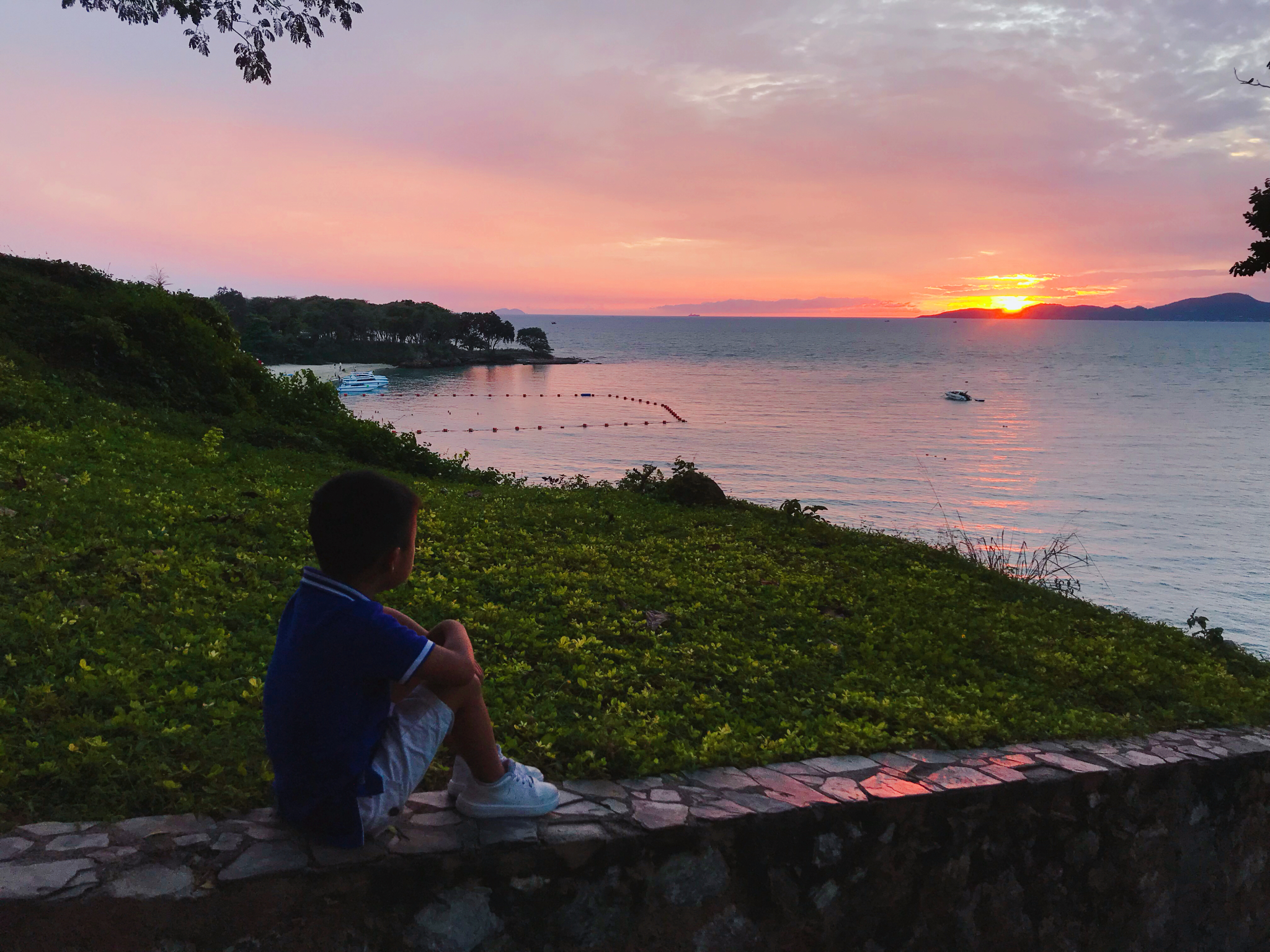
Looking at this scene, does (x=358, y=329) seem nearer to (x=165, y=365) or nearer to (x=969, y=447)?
(x=969, y=447)

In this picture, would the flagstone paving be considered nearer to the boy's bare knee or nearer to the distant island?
the boy's bare knee

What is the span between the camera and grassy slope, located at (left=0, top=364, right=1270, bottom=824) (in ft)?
14.4

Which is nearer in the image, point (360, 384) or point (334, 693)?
point (334, 693)

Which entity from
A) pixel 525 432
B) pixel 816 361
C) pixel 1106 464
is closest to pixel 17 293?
pixel 525 432

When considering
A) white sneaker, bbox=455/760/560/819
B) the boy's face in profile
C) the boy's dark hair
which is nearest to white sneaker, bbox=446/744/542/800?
white sneaker, bbox=455/760/560/819

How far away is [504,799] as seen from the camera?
3600 mm

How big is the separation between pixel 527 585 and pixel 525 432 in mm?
39882

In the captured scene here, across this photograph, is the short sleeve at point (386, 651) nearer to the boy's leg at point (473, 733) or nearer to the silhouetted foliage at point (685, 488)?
the boy's leg at point (473, 733)

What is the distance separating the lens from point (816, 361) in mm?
133625

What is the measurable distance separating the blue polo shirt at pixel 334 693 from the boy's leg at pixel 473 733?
283mm

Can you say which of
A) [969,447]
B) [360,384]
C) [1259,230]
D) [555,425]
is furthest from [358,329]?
[1259,230]

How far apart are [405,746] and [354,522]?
0.95 meters

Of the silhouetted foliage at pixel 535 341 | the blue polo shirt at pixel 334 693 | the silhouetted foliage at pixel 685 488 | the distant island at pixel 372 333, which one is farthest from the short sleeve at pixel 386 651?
the silhouetted foliage at pixel 535 341

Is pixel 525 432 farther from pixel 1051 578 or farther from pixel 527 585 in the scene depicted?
pixel 527 585
